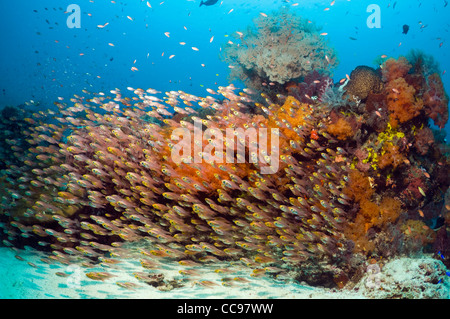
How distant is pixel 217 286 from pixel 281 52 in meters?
8.07

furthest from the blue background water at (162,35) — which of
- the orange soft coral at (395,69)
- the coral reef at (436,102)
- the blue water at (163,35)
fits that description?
the coral reef at (436,102)

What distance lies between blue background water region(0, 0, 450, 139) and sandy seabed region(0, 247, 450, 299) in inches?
2552

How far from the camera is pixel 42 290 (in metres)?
4.91

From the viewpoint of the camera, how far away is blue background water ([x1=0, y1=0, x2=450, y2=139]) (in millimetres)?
73062

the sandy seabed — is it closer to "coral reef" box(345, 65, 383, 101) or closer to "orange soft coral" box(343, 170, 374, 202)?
"orange soft coral" box(343, 170, 374, 202)

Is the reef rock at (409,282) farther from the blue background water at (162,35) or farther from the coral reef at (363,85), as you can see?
the blue background water at (162,35)

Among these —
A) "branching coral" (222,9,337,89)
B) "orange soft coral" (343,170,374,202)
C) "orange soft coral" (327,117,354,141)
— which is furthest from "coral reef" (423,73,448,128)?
"branching coral" (222,9,337,89)

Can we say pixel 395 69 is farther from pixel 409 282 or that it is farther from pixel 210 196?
pixel 210 196

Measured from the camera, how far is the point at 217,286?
4.86 m

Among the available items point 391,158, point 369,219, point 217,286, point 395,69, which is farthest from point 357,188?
point 395,69

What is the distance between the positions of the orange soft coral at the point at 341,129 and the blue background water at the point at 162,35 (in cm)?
6155

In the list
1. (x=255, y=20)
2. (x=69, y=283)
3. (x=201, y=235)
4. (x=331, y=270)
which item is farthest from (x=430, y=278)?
(x=255, y=20)

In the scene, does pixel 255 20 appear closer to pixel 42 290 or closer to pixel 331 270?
pixel 331 270
